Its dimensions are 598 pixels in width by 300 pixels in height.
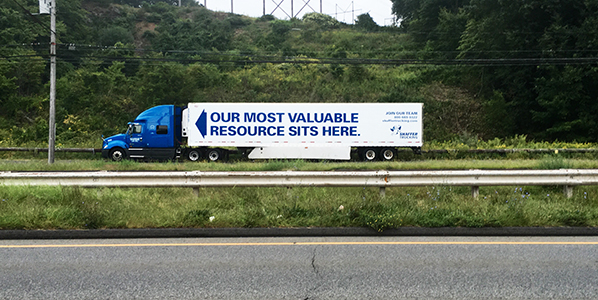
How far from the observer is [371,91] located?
39812mm

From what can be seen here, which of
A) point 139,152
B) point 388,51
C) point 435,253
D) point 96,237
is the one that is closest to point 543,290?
point 435,253

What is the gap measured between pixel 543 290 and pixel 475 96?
37.3 m

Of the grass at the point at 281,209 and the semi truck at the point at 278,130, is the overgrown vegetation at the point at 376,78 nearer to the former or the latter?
the semi truck at the point at 278,130

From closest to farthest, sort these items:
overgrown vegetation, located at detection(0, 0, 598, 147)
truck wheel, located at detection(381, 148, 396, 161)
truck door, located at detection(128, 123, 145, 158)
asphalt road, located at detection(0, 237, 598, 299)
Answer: asphalt road, located at detection(0, 237, 598, 299) → truck door, located at detection(128, 123, 145, 158) → truck wheel, located at detection(381, 148, 396, 161) → overgrown vegetation, located at detection(0, 0, 598, 147)

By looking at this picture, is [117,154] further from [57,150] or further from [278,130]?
[278,130]

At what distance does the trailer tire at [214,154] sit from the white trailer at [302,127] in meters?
0.14

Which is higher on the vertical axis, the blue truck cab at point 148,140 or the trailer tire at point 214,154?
the blue truck cab at point 148,140

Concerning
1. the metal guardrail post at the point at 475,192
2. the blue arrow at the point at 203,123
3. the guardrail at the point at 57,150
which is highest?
the blue arrow at the point at 203,123

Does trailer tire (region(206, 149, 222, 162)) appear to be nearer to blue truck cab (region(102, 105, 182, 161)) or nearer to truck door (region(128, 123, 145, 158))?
blue truck cab (region(102, 105, 182, 161))

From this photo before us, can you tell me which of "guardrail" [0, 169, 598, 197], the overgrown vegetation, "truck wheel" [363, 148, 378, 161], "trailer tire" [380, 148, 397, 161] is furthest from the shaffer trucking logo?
"guardrail" [0, 169, 598, 197]

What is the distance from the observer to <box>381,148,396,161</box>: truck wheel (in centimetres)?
2561

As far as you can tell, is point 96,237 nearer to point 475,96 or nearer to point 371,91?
point 371,91

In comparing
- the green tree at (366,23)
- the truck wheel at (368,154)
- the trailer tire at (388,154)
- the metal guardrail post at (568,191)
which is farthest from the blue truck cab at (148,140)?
the green tree at (366,23)

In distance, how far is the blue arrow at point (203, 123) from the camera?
2486 centimetres
